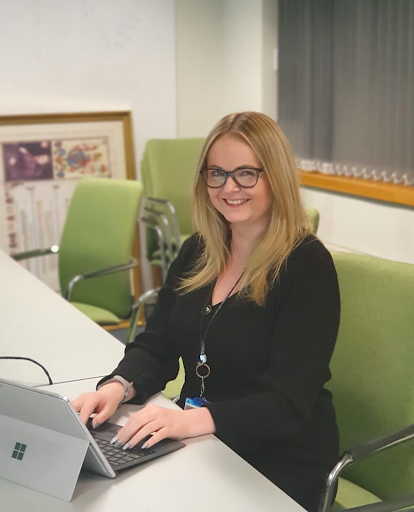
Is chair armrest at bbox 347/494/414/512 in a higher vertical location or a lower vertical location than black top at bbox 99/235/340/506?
lower

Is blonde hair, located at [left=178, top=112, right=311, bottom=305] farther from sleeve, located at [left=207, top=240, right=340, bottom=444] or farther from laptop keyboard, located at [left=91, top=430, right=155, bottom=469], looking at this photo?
laptop keyboard, located at [left=91, top=430, right=155, bottom=469]

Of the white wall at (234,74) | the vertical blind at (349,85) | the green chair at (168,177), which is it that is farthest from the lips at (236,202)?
the green chair at (168,177)

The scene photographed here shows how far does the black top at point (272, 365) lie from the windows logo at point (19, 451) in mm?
344

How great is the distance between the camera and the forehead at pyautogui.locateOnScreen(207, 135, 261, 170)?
1516mm

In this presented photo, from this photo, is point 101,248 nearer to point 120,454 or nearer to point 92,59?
point 92,59

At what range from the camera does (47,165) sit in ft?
13.7

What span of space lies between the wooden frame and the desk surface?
1.44m

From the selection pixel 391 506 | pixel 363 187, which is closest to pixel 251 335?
pixel 391 506

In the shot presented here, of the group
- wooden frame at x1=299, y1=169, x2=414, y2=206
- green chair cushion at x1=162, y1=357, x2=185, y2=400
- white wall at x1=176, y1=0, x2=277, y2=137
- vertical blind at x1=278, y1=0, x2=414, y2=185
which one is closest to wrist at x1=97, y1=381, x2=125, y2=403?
green chair cushion at x1=162, y1=357, x2=185, y2=400

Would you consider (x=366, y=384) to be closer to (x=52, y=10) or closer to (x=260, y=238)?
(x=260, y=238)

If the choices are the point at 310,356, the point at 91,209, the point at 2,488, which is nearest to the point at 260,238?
the point at 310,356

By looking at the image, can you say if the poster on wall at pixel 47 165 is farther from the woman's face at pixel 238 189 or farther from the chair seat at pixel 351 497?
the chair seat at pixel 351 497

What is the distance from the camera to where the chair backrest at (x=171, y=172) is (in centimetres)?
412

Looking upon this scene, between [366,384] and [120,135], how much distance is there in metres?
3.06
